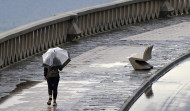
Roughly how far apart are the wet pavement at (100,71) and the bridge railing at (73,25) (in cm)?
42

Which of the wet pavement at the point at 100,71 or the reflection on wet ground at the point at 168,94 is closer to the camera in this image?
the reflection on wet ground at the point at 168,94

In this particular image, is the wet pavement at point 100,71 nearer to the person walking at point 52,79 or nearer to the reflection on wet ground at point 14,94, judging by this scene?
the reflection on wet ground at point 14,94

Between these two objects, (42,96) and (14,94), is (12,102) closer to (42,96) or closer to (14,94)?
(42,96)

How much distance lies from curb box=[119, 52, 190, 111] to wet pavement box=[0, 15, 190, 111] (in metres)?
0.17

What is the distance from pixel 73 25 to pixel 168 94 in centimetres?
1125

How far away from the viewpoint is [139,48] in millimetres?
31766

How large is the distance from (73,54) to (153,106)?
31.1 feet

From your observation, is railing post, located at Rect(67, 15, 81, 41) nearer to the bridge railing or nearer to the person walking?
the bridge railing

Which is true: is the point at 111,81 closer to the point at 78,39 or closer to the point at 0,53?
the point at 0,53

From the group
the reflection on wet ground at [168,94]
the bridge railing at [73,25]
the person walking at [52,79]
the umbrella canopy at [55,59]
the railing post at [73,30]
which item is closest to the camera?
the umbrella canopy at [55,59]

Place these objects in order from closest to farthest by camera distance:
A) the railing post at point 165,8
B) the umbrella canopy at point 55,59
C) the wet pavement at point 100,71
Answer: the umbrella canopy at point 55,59
the wet pavement at point 100,71
the railing post at point 165,8

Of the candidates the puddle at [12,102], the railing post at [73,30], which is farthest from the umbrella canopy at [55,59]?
the railing post at [73,30]

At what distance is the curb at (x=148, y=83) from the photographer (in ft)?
68.9

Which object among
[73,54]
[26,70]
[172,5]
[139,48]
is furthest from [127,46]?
[172,5]
